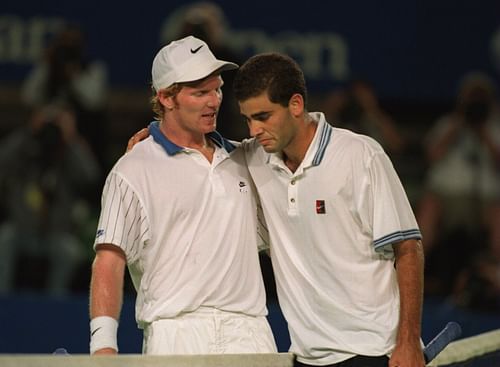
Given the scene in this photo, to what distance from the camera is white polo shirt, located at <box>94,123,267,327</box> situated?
16.2 feet

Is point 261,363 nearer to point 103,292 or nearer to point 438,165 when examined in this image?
point 103,292

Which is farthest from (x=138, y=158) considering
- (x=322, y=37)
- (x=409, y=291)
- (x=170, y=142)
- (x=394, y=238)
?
(x=322, y=37)

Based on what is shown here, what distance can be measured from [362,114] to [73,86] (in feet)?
6.21

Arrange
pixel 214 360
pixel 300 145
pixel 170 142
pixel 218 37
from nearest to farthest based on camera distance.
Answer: pixel 214 360
pixel 300 145
pixel 170 142
pixel 218 37

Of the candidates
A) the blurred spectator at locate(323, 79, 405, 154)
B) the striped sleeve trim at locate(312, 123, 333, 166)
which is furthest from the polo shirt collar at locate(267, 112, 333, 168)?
the blurred spectator at locate(323, 79, 405, 154)

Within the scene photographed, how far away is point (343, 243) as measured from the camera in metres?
4.86

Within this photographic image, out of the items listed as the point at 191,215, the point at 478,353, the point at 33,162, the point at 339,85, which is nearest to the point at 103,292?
the point at 191,215

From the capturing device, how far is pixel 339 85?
965cm

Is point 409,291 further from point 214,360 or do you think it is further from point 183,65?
point 183,65

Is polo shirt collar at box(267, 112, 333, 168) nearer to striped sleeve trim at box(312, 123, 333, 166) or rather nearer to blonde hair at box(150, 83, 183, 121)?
striped sleeve trim at box(312, 123, 333, 166)

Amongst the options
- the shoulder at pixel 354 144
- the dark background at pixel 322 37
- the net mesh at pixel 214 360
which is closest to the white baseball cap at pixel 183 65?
the shoulder at pixel 354 144

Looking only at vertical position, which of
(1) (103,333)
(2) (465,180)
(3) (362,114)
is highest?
(3) (362,114)

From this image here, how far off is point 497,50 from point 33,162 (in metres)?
3.20

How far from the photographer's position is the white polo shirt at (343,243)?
4.81 meters
